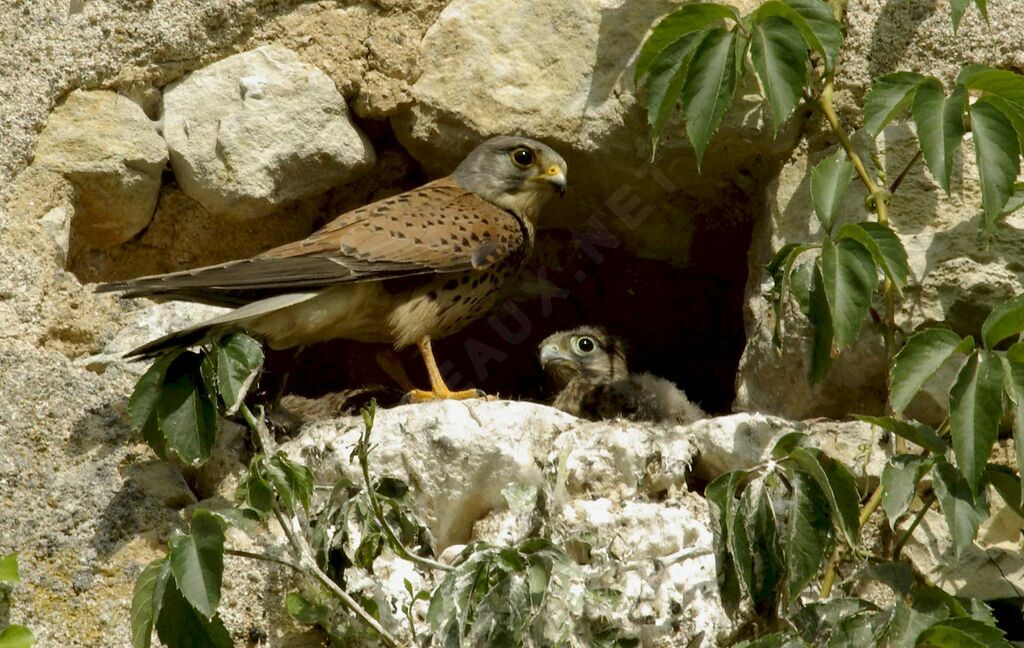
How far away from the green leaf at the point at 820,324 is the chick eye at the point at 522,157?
1.39m

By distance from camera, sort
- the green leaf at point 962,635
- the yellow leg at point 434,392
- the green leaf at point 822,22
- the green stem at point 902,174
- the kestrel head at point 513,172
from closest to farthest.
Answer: the green leaf at point 962,635
the green leaf at point 822,22
the green stem at point 902,174
the yellow leg at point 434,392
the kestrel head at point 513,172

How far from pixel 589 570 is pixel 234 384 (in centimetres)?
99

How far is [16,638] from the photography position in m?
3.28

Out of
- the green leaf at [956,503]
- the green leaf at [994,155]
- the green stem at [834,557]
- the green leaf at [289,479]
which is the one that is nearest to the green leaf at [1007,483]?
the green leaf at [956,503]

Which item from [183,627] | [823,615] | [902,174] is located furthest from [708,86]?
[183,627]

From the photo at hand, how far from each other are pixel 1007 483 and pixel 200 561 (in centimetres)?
183

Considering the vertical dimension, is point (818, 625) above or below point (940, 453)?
below

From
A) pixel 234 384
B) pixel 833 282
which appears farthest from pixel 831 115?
pixel 234 384

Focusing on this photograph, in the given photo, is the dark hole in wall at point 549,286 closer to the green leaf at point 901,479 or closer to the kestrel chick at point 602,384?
the kestrel chick at point 602,384

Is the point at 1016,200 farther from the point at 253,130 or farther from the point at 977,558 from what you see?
the point at 253,130

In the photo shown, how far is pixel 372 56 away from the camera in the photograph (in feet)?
15.8

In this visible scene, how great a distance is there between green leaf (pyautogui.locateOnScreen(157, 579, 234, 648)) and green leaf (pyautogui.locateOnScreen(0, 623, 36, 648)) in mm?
279

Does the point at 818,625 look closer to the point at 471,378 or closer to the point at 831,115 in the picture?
the point at 831,115

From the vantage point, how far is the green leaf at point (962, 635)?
10.1 ft
